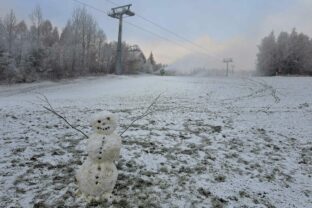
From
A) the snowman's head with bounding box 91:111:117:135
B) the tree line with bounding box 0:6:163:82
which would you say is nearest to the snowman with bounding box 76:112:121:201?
→ the snowman's head with bounding box 91:111:117:135

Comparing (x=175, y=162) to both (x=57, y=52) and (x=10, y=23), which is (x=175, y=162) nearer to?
(x=57, y=52)

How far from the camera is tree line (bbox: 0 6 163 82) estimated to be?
974 inches

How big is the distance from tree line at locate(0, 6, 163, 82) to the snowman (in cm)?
2244

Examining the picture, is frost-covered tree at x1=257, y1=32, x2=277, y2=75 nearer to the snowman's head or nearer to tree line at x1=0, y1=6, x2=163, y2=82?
tree line at x1=0, y1=6, x2=163, y2=82

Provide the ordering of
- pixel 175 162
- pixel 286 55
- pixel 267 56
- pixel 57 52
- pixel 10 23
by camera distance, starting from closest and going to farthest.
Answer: pixel 175 162
pixel 57 52
pixel 10 23
pixel 286 55
pixel 267 56

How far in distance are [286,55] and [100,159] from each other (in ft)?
134

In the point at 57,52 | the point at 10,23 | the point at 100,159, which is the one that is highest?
the point at 10,23

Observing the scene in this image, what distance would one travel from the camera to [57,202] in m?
3.36

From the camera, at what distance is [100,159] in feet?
10.7

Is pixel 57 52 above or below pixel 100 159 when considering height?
above

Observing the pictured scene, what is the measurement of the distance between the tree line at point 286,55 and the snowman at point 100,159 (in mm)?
40769

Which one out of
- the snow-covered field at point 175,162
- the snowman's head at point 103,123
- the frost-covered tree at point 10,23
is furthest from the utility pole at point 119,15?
the snowman's head at point 103,123

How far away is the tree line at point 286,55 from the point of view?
3688 centimetres

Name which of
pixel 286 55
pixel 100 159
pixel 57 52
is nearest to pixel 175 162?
pixel 100 159
